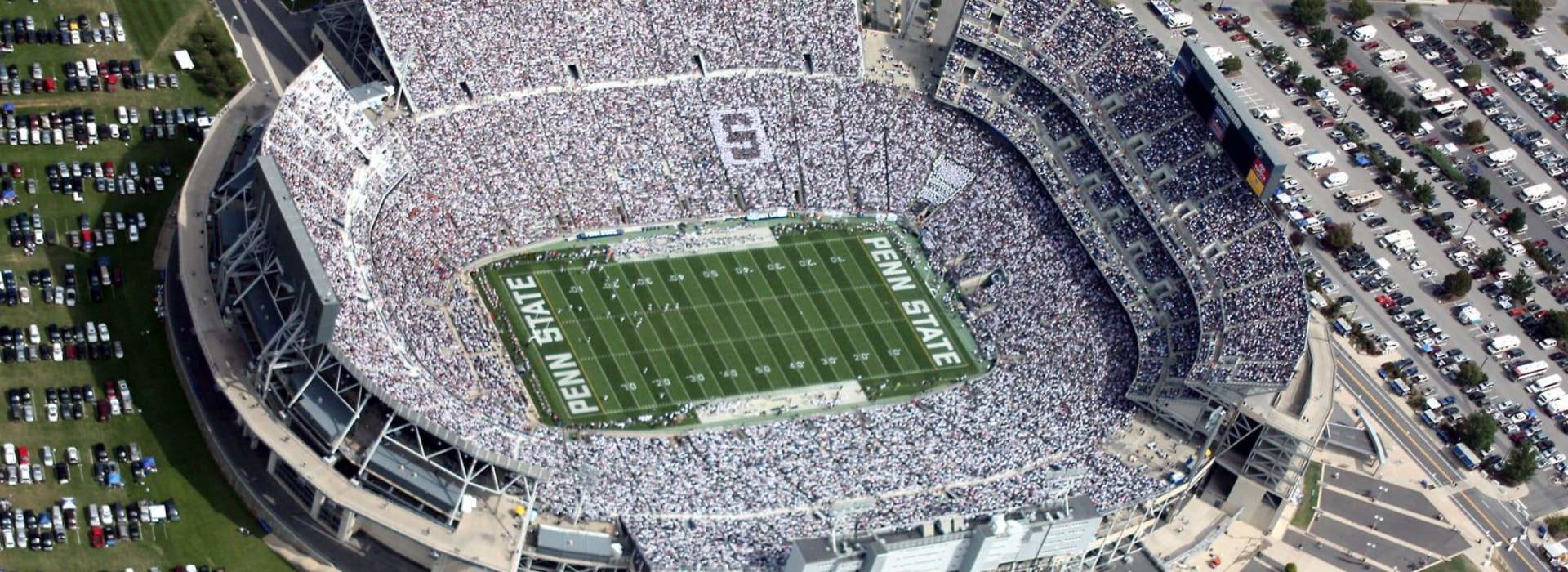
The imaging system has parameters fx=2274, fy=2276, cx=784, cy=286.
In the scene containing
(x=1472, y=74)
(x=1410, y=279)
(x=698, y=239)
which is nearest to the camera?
(x=698, y=239)

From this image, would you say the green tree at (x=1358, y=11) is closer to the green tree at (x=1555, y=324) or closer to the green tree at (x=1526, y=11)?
the green tree at (x=1526, y=11)

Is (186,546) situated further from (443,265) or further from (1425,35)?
(1425,35)

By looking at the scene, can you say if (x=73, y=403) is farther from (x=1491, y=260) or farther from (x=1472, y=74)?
(x=1472, y=74)

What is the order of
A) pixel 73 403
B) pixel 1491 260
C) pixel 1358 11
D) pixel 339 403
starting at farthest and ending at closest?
pixel 1358 11 → pixel 1491 260 → pixel 73 403 → pixel 339 403


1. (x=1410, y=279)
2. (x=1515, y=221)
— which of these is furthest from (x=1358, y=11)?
(x=1410, y=279)

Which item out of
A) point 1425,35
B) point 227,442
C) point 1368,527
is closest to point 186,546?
point 227,442

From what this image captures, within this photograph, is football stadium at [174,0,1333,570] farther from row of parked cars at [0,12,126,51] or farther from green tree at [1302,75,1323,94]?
green tree at [1302,75,1323,94]
